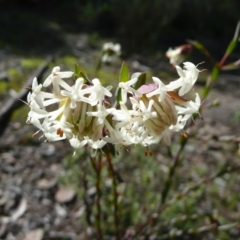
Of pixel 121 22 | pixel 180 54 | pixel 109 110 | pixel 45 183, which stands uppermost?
pixel 109 110

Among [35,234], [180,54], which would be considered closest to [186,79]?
[180,54]

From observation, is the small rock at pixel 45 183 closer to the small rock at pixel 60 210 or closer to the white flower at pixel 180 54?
the small rock at pixel 60 210

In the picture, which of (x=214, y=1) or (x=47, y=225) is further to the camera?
(x=214, y=1)

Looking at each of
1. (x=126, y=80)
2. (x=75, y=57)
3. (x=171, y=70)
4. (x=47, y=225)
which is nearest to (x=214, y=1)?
(x=171, y=70)

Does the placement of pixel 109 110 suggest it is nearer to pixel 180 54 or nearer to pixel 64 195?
pixel 180 54

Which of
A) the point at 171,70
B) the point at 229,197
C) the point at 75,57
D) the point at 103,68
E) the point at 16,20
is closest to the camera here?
the point at 229,197

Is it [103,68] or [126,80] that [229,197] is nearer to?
[126,80]
